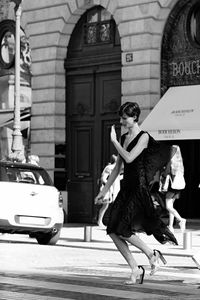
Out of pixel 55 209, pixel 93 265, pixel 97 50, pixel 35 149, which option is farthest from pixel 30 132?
pixel 93 265

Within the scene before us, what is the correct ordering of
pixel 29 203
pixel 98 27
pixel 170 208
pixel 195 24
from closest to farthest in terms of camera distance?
pixel 29 203
pixel 170 208
pixel 195 24
pixel 98 27

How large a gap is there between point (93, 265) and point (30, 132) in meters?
14.7

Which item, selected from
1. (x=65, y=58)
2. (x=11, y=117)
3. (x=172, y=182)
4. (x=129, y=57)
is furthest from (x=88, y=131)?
(x=172, y=182)

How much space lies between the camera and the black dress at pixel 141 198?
31.7 feet

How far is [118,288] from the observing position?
9.41 meters

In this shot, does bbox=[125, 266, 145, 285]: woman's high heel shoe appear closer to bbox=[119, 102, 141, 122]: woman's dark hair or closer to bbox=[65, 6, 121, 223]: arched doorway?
bbox=[119, 102, 141, 122]: woman's dark hair

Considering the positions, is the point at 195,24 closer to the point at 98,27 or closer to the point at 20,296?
the point at 98,27

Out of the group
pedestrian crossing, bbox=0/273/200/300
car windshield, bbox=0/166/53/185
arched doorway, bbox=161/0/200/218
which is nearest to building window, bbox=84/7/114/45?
arched doorway, bbox=161/0/200/218

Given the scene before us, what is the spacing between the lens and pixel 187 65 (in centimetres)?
2303

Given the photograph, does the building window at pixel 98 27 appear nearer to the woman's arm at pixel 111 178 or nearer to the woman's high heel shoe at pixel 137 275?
the woman's arm at pixel 111 178

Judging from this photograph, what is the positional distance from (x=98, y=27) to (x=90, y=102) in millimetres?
1994

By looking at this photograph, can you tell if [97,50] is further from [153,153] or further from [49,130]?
[153,153]

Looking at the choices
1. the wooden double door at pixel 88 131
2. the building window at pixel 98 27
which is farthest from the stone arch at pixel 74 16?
the wooden double door at pixel 88 131

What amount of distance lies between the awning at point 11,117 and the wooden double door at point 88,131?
149 cm
